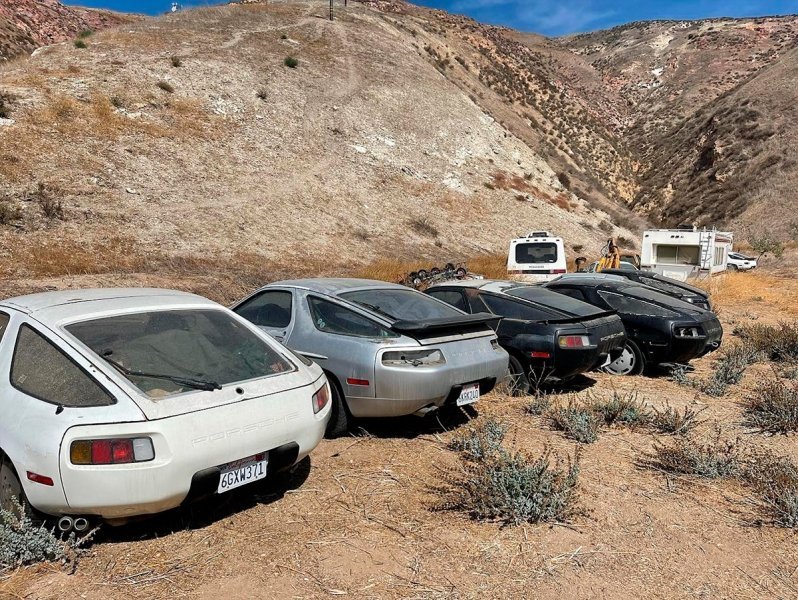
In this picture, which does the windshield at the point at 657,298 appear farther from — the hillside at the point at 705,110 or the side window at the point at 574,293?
the hillside at the point at 705,110

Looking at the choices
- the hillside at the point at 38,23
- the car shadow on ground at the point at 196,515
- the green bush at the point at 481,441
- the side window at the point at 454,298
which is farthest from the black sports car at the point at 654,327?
the hillside at the point at 38,23

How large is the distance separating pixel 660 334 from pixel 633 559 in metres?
5.01

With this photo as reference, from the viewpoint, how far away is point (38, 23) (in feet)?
188

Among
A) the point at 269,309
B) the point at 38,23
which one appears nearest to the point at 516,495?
the point at 269,309

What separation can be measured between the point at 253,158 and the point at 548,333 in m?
22.1

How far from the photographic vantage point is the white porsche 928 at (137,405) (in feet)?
10.3

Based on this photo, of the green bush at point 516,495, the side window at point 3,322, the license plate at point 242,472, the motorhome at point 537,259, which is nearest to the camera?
the license plate at point 242,472

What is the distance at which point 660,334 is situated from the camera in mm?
7766

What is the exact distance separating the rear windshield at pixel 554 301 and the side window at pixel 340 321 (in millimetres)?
2613

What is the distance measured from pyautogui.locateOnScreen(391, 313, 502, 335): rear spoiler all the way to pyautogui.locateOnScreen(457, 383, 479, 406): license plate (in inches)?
20.7

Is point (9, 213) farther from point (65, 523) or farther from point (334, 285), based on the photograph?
point (65, 523)

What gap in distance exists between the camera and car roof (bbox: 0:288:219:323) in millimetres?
3834

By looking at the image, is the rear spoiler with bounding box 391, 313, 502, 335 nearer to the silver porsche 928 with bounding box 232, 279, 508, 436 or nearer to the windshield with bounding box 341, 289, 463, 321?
the silver porsche 928 with bounding box 232, 279, 508, 436

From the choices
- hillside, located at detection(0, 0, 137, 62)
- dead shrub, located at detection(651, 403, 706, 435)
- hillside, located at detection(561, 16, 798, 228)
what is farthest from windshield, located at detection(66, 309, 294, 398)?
hillside, located at detection(0, 0, 137, 62)
